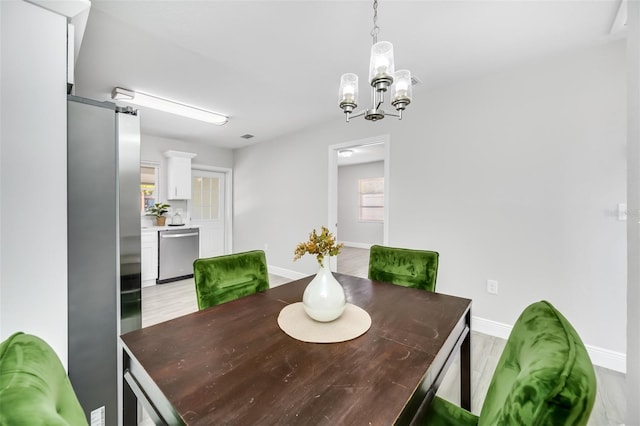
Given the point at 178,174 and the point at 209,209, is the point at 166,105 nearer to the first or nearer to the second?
the point at 178,174

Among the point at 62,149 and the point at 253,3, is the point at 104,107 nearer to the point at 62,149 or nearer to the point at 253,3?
the point at 62,149

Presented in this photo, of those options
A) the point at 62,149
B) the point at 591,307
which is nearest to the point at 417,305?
the point at 591,307

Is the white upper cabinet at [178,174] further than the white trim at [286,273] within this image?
Yes

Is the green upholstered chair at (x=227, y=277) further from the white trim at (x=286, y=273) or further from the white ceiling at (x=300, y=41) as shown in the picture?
the white trim at (x=286, y=273)

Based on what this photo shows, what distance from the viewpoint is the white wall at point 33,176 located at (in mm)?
1157

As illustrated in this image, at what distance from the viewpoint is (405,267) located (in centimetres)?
181

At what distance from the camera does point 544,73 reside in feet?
7.14

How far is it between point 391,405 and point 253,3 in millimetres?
2116

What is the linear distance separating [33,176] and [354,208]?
6.81m

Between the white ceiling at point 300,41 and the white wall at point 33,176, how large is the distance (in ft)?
1.88

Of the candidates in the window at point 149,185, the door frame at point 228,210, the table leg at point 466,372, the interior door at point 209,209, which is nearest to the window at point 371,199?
the door frame at point 228,210

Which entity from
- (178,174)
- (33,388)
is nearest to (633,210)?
(33,388)

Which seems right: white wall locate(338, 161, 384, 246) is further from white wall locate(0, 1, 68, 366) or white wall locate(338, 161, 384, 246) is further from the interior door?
white wall locate(0, 1, 68, 366)

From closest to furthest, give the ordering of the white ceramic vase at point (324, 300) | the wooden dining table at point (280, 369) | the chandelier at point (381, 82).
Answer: the wooden dining table at point (280, 369), the white ceramic vase at point (324, 300), the chandelier at point (381, 82)
